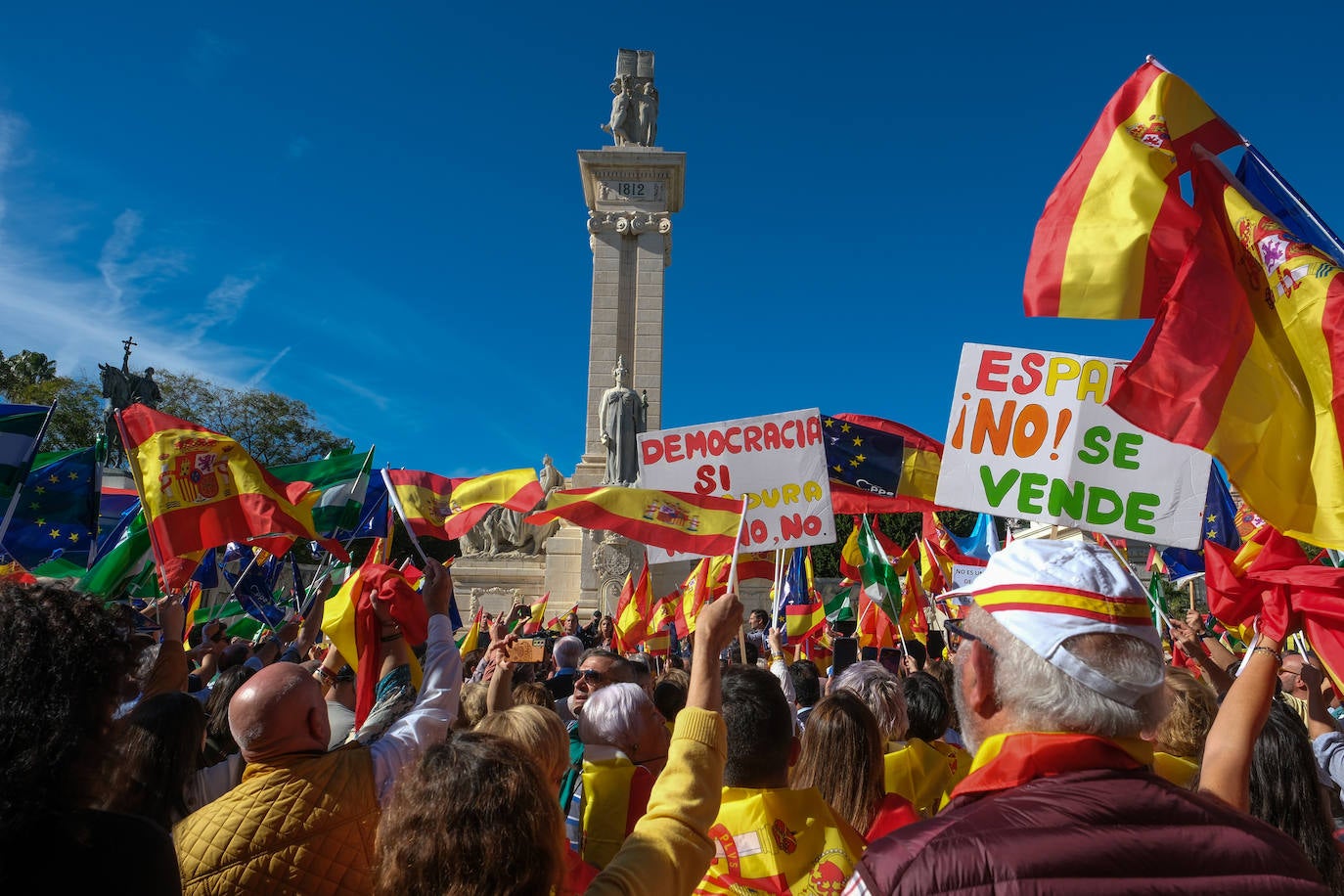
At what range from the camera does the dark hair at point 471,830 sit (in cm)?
158

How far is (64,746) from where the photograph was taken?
1477 mm

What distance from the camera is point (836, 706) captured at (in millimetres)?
3068

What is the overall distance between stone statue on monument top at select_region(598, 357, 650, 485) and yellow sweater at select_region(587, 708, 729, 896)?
749 inches

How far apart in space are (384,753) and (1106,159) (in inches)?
120

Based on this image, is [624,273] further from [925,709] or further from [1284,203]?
[1284,203]

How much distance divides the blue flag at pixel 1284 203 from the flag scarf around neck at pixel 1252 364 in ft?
0.57

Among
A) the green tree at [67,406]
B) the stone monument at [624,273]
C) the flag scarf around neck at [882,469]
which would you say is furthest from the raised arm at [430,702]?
the green tree at [67,406]

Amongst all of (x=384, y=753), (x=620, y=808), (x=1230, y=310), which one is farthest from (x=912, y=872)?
(x=1230, y=310)

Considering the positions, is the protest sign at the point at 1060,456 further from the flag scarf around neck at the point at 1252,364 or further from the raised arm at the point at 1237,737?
the raised arm at the point at 1237,737

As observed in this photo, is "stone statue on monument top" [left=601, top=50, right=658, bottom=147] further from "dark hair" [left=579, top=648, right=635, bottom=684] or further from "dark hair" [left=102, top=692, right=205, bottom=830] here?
"dark hair" [left=102, top=692, right=205, bottom=830]

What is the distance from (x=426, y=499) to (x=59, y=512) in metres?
2.67

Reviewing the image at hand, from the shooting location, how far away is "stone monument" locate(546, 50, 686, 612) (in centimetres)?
2205

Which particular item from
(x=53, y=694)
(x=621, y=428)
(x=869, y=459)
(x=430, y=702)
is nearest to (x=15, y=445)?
(x=430, y=702)

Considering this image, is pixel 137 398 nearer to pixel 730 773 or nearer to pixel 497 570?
pixel 497 570
